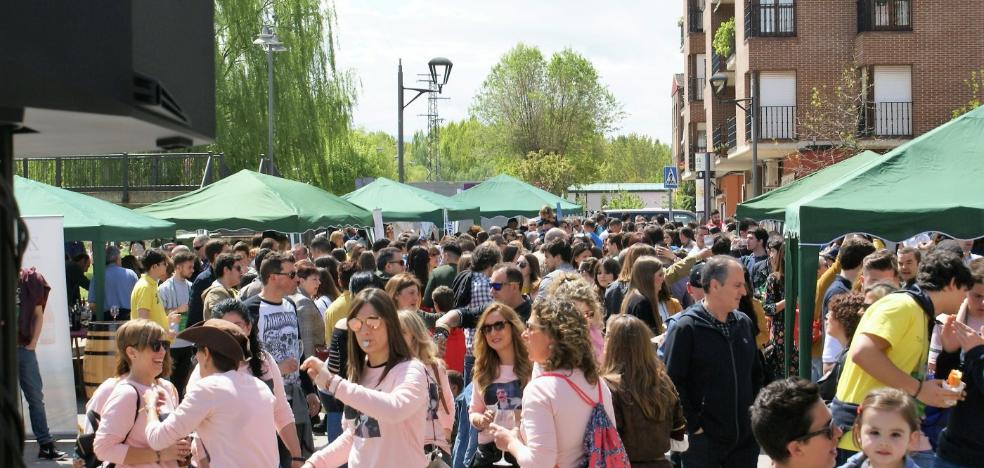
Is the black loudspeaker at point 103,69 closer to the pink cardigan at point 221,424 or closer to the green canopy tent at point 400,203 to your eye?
the pink cardigan at point 221,424

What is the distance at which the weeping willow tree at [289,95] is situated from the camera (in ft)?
113

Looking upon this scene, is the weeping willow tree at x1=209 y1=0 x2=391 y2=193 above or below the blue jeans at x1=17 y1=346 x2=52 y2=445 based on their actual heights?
above

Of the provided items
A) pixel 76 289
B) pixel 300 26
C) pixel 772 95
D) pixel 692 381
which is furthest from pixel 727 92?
pixel 692 381

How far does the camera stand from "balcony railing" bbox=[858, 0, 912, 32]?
36.8 metres

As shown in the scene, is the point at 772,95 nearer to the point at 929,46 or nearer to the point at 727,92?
the point at 929,46

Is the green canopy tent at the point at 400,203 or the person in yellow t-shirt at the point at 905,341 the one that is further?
the green canopy tent at the point at 400,203

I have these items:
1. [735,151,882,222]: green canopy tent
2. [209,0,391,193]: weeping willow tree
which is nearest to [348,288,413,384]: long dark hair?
[735,151,882,222]: green canopy tent

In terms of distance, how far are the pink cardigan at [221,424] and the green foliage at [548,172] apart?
63.3 meters

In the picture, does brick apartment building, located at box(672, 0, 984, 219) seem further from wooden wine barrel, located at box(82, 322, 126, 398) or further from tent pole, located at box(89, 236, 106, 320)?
wooden wine barrel, located at box(82, 322, 126, 398)

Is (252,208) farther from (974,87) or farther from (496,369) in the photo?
(974,87)

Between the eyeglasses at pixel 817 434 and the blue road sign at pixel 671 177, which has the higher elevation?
the blue road sign at pixel 671 177

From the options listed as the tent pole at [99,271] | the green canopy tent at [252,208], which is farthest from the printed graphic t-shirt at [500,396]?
the green canopy tent at [252,208]

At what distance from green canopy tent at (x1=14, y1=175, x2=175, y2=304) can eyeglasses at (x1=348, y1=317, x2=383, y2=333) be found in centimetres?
781

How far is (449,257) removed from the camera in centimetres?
1168
